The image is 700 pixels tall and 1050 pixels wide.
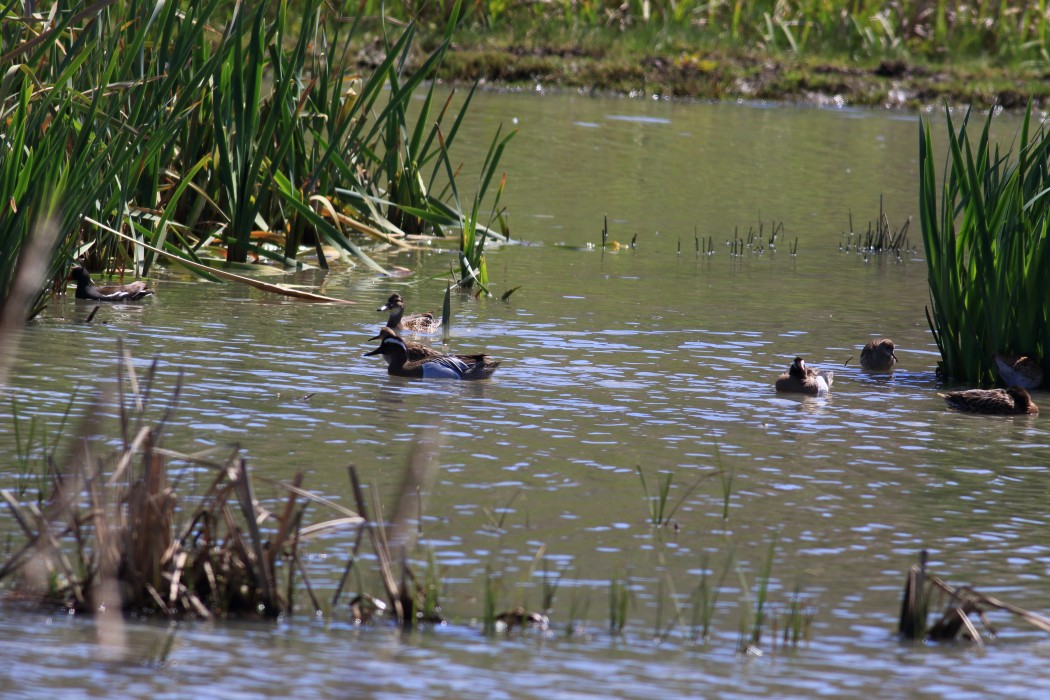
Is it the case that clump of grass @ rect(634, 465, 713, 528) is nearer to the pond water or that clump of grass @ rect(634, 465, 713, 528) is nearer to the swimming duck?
the pond water

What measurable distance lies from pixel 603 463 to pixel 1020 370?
3.19 metres

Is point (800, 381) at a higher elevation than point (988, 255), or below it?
below

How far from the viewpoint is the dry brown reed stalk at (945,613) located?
492cm

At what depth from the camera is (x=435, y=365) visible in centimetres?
885

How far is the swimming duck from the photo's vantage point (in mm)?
9445

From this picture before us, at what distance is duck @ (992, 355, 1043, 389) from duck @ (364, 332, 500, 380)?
2.86m

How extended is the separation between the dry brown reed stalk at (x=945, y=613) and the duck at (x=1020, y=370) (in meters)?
4.09

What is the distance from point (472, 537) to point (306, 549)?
614mm

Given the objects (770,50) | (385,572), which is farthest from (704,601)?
(770,50)

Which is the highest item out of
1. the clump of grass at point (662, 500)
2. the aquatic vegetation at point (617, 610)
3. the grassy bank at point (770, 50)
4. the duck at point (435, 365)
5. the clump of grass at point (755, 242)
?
the grassy bank at point (770, 50)

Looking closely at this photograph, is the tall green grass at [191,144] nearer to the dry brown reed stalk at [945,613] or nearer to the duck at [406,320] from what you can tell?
the duck at [406,320]

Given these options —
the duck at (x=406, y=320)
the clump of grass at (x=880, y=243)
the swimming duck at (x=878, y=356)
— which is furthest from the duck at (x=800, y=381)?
the clump of grass at (x=880, y=243)

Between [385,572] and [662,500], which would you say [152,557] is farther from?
[662,500]

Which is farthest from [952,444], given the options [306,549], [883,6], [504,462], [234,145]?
[883,6]
